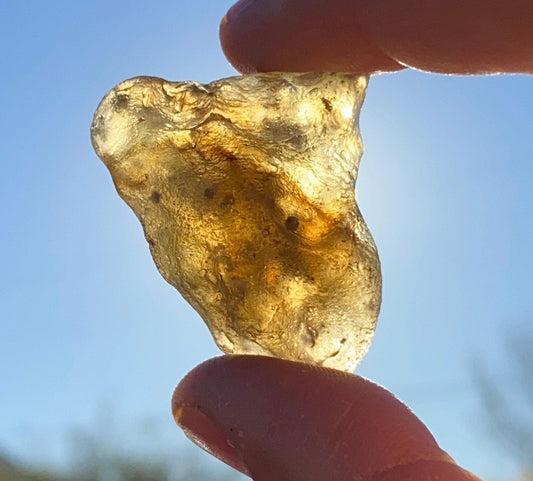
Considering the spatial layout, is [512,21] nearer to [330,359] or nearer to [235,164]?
[235,164]

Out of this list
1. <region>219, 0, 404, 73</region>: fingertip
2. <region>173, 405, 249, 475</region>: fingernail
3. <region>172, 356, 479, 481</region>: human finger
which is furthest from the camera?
<region>173, 405, 249, 475</region>: fingernail

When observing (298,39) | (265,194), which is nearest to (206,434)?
(265,194)

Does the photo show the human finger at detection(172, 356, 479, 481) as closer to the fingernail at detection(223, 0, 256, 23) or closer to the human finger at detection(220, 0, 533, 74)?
the human finger at detection(220, 0, 533, 74)

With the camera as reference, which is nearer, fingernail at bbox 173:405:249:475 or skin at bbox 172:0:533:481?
skin at bbox 172:0:533:481

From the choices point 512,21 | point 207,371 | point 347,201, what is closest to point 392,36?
point 512,21

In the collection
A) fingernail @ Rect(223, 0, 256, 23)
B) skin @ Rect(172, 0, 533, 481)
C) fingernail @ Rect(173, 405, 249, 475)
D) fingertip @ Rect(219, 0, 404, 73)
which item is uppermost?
fingernail @ Rect(223, 0, 256, 23)

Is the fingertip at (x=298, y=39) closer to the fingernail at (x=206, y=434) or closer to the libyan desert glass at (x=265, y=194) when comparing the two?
the libyan desert glass at (x=265, y=194)

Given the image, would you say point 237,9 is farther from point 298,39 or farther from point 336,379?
point 336,379

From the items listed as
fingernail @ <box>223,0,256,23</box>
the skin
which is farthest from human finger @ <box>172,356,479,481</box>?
fingernail @ <box>223,0,256,23</box>
